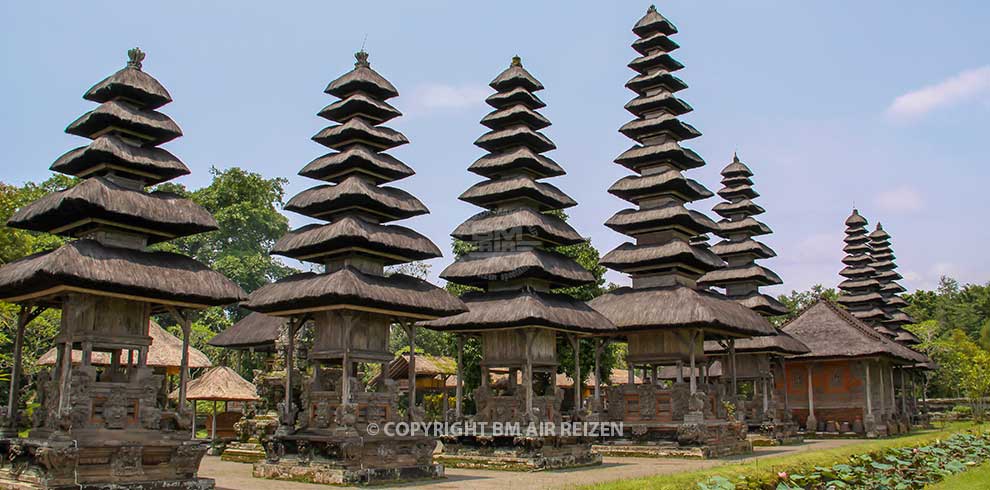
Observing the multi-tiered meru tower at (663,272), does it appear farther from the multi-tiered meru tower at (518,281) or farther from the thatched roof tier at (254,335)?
the thatched roof tier at (254,335)

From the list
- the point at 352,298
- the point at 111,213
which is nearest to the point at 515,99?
the point at 352,298

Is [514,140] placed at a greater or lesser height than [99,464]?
greater

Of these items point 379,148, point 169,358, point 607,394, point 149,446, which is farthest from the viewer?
point 169,358

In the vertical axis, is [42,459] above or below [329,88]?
below

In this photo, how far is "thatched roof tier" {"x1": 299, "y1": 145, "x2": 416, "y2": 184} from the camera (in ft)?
70.6

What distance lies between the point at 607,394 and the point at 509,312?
265 inches

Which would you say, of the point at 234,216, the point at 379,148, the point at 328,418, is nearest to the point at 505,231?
the point at 379,148

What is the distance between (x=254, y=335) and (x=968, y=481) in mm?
21340

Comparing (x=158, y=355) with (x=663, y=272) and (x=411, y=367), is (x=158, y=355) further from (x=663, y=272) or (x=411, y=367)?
(x=663, y=272)

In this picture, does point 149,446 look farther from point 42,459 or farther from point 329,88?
point 329,88

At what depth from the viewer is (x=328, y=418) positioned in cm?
1936

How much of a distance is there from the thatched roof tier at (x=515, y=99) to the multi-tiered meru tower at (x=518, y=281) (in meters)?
0.04

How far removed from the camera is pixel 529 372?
23.1 m

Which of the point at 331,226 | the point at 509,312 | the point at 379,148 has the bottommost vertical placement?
the point at 509,312
